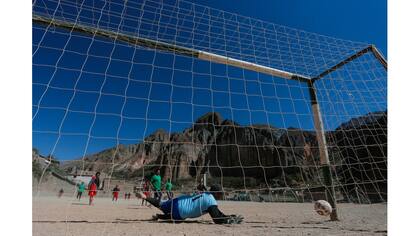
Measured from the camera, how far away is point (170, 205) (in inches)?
227

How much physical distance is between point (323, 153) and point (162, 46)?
360cm

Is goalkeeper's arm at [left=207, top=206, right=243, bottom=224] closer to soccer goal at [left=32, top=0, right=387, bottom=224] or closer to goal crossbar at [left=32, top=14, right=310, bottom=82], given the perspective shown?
soccer goal at [left=32, top=0, right=387, bottom=224]

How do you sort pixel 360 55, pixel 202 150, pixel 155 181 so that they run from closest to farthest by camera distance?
pixel 360 55
pixel 155 181
pixel 202 150

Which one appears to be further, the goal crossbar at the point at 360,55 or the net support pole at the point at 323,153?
the goal crossbar at the point at 360,55

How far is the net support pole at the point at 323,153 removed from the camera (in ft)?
18.4

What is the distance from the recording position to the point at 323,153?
19.2 ft

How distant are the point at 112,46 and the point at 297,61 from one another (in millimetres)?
3583

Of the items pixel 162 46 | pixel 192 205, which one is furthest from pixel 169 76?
pixel 192 205

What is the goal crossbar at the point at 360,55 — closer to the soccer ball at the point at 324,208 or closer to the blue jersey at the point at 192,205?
the soccer ball at the point at 324,208

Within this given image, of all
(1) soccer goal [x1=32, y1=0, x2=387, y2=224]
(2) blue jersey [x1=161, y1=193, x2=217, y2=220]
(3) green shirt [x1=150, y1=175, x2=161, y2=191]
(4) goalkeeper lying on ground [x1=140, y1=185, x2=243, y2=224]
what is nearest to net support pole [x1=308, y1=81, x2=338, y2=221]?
(1) soccer goal [x1=32, y1=0, x2=387, y2=224]

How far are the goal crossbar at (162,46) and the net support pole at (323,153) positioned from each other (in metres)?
0.59

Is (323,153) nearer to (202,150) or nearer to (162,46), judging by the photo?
(162,46)

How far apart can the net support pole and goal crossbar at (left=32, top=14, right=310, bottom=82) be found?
59cm

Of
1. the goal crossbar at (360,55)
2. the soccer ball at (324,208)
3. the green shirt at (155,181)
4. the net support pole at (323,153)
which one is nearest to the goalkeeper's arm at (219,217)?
the soccer ball at (324,208)
